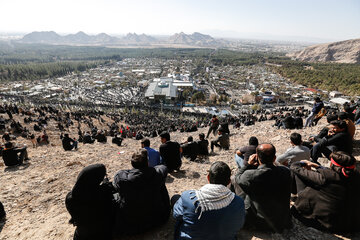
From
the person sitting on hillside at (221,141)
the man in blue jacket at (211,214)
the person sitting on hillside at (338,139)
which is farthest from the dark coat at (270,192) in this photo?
the person sitting on hillside at (221,141)

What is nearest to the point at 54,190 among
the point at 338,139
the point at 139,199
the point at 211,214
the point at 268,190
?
the point at 139,199

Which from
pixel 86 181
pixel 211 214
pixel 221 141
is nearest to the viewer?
A: pixel 211 214

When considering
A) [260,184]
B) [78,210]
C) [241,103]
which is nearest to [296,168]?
[260,184]

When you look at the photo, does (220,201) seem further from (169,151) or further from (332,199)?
(169,151)

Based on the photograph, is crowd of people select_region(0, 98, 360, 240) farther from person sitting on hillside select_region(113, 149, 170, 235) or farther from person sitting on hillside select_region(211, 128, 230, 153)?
person sitting on hillside select_region(211, 128, 230, 153)

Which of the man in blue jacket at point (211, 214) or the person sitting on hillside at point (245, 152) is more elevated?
the man in blue jacket at point (211, 214)

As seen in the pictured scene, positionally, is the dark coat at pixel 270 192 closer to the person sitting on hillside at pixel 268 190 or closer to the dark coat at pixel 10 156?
the person sitting on hillside at pixel 268 190

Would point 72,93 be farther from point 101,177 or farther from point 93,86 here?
point 101,177
